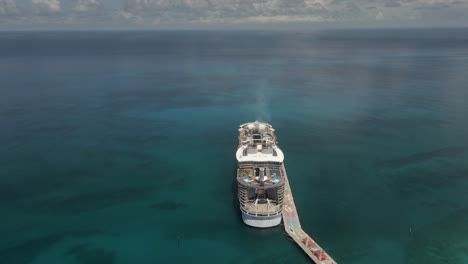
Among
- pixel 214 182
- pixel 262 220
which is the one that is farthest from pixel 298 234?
pixel 214 182

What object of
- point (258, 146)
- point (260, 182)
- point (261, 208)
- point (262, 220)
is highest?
point (258, 146)

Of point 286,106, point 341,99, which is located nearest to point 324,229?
point 286,106

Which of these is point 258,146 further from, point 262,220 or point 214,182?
point 262,220

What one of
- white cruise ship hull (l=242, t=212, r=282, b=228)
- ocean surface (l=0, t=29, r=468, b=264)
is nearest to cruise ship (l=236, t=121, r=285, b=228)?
white cruise ship hull (l=242, t=212, r=282, b=228)

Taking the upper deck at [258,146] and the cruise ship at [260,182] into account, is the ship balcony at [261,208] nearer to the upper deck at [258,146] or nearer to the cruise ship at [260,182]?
the cruise ship at [260,182]

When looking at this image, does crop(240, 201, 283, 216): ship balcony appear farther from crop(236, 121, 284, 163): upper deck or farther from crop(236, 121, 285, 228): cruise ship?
crop(236, 121, 284, 163): upper deck

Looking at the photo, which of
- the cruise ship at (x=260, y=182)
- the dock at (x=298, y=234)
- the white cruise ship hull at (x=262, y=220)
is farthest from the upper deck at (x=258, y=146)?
the white cruise ship hull at (x=262, y=220)
